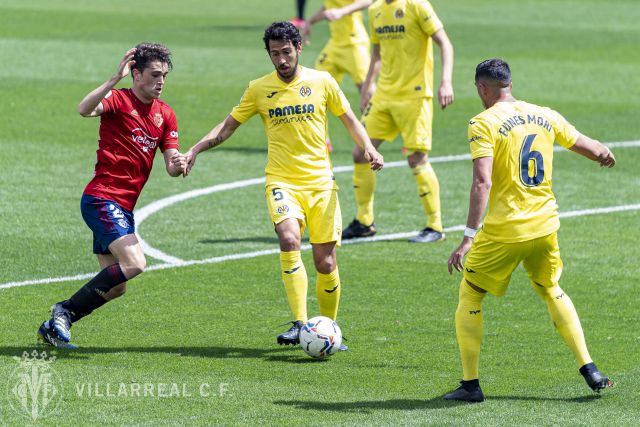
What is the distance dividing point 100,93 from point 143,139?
0.62 m

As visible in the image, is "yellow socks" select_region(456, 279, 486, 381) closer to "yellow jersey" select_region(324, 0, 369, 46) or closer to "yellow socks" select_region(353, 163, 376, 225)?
"yellow socks" select_region(353, 163, 376, 225)

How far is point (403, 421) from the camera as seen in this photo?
797 cm

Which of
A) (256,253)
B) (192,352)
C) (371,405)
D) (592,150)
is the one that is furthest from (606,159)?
(256,253)

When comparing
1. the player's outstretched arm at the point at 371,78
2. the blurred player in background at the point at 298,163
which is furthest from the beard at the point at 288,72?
the player's outstretched arm at the point at 371,78

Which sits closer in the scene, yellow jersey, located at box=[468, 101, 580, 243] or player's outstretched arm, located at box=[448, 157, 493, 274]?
player's outstretched arm, located at box=[448, 157, 493, 274]

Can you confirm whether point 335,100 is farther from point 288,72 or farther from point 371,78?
point 371,78

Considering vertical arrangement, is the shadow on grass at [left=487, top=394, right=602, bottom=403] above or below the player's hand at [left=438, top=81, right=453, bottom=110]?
below

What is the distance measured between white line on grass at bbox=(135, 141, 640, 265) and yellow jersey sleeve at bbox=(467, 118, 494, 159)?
16.6 feet

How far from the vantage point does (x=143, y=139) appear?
32.1 ft

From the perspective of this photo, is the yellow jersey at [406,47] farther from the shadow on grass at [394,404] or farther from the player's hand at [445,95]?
the shadow on grass at [394,404]

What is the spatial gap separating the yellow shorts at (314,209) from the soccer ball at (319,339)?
0.78 metres

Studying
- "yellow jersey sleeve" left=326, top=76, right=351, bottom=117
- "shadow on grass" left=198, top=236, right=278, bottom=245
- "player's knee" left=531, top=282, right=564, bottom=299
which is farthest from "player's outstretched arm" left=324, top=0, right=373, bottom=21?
"player's knee" left=531, top=282, right=564, bottom=299

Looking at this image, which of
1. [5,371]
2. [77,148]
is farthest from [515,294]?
[77,148]

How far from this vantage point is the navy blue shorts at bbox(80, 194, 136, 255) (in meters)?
9.63
